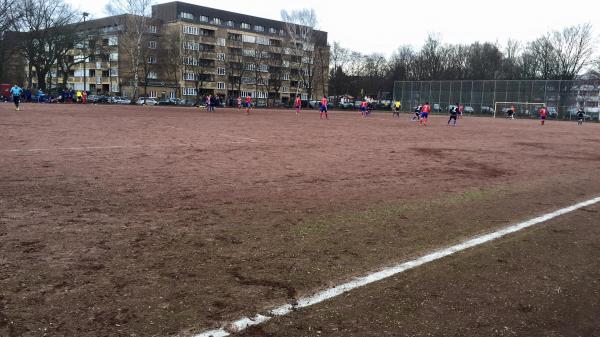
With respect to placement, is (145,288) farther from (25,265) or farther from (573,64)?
(573,64)

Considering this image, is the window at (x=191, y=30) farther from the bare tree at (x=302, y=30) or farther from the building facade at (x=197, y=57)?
the bare tree at (x=302, y=30)

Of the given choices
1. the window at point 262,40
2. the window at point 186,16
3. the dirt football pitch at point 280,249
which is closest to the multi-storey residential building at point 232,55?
the window at point 186,16

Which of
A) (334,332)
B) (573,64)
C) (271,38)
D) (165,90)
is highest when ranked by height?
(271,38)

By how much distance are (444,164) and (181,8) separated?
307 feet

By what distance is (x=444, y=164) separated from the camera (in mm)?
12727

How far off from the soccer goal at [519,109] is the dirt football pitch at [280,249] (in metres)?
65.3

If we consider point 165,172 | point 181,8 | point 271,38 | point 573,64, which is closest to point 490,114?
point 573,64

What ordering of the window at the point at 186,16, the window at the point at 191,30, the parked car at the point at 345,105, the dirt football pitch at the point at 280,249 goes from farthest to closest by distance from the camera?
the window at the point at 186,16
the window at the point at 191,30
the parked car at the point at 345,105
the dirt football pitch at the point at 280,249

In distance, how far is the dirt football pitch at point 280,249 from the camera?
362 cm

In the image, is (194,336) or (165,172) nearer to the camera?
(194,336)

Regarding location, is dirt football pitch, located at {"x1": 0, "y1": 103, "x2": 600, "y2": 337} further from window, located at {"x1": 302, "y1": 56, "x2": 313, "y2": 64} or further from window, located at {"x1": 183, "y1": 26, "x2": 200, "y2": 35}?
window, located at {"x1": 183, "y1": 26, "x2": 200, "y2": 35}

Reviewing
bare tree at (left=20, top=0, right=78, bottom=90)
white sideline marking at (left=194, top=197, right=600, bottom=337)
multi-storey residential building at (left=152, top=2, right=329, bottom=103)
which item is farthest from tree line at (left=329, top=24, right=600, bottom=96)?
white sideline marking at (left=194, top=197, right=600, bottom=337)

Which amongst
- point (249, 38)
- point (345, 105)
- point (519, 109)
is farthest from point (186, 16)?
point (519, 109)

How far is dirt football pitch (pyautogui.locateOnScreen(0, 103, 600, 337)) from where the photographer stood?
3617mm
